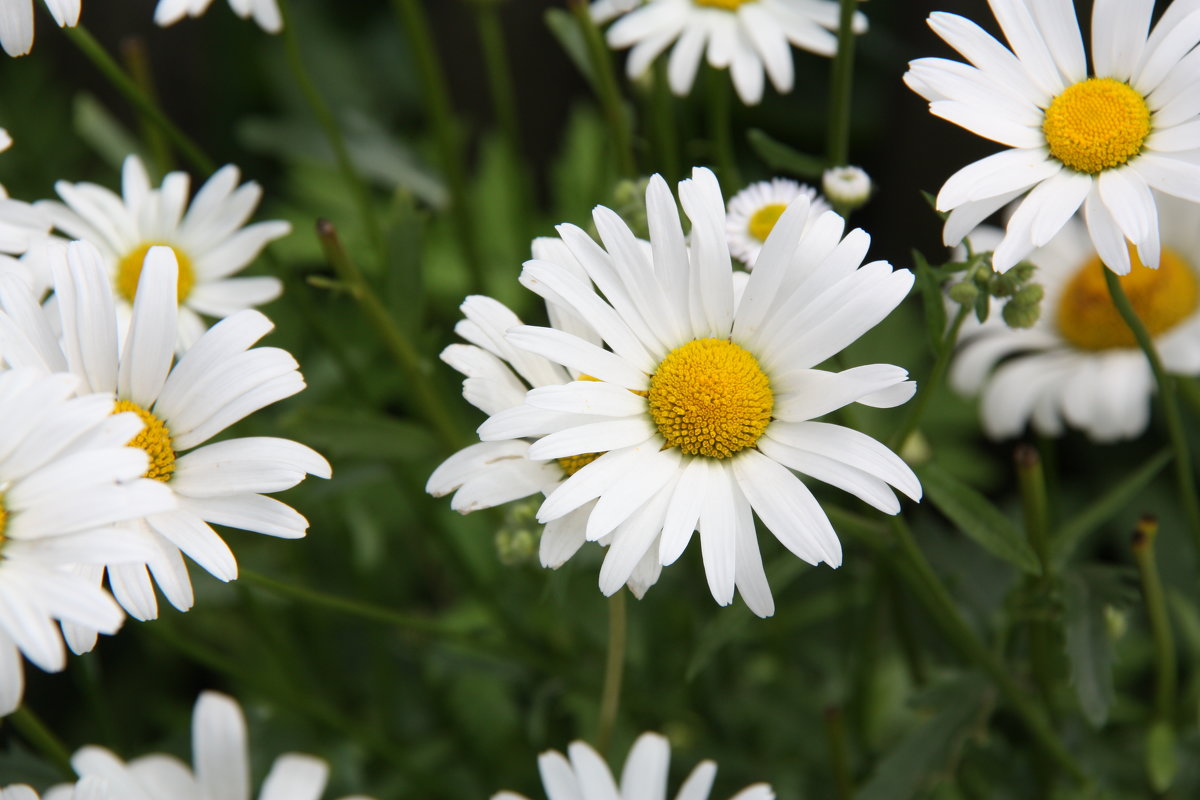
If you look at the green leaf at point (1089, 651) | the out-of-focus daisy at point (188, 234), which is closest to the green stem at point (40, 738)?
the out-of-focus daisy at point (188, 234)

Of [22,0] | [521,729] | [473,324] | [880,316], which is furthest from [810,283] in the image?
[521,729]

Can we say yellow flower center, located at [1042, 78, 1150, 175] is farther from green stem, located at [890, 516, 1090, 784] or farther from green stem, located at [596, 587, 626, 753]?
green stem, located at [596, 587, 626, 753]

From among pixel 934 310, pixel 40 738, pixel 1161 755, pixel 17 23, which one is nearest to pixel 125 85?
pixel 17 23

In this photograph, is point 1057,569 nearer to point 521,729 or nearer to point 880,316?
point 880,316

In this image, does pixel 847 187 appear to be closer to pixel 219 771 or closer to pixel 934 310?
pixel 934 310

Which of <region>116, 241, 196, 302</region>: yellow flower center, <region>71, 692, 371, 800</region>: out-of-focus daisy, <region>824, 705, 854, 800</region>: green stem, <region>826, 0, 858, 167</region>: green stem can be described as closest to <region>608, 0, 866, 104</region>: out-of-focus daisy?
<region>826, 0, 858, 167</region>: green stem

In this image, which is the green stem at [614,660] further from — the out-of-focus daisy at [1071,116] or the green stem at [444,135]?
the green stem at [444,135]
